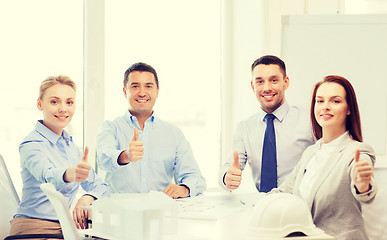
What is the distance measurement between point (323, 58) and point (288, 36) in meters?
0.29

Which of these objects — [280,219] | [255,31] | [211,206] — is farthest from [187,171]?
[255,31]

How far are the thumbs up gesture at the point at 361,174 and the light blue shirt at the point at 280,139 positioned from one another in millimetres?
914

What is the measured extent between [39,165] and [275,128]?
1.27 metres

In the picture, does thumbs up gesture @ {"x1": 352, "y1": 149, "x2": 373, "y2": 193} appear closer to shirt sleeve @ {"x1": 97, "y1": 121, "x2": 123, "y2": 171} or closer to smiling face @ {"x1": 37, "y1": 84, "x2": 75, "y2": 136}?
shirt sleeve @ {"x1": 97, "y1": 121, "x2": 123, "y2": 171}

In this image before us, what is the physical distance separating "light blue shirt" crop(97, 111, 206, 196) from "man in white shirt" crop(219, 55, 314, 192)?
0.23 meters

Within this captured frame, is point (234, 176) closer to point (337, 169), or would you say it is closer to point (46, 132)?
point (337, 169)

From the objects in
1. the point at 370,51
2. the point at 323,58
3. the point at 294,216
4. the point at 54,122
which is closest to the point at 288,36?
the point at 323,58

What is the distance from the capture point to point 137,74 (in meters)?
2.78

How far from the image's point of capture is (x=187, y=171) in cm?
A: 282

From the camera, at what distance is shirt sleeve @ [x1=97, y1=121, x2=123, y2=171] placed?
101 inches

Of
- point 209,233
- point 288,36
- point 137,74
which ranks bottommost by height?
point 209,233

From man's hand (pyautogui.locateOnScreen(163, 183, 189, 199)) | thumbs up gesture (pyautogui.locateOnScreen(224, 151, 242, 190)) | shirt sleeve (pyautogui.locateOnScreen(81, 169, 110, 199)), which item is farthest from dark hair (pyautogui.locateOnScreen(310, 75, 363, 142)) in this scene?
shirt sleeve (pyautogui.locateOnScreen(81, 169, 110, 199))

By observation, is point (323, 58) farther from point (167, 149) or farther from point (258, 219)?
point (258, 219)

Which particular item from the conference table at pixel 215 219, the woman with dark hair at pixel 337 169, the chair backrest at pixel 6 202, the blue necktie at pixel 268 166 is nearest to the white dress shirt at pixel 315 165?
the woman with dark hair at pixel 337 169
